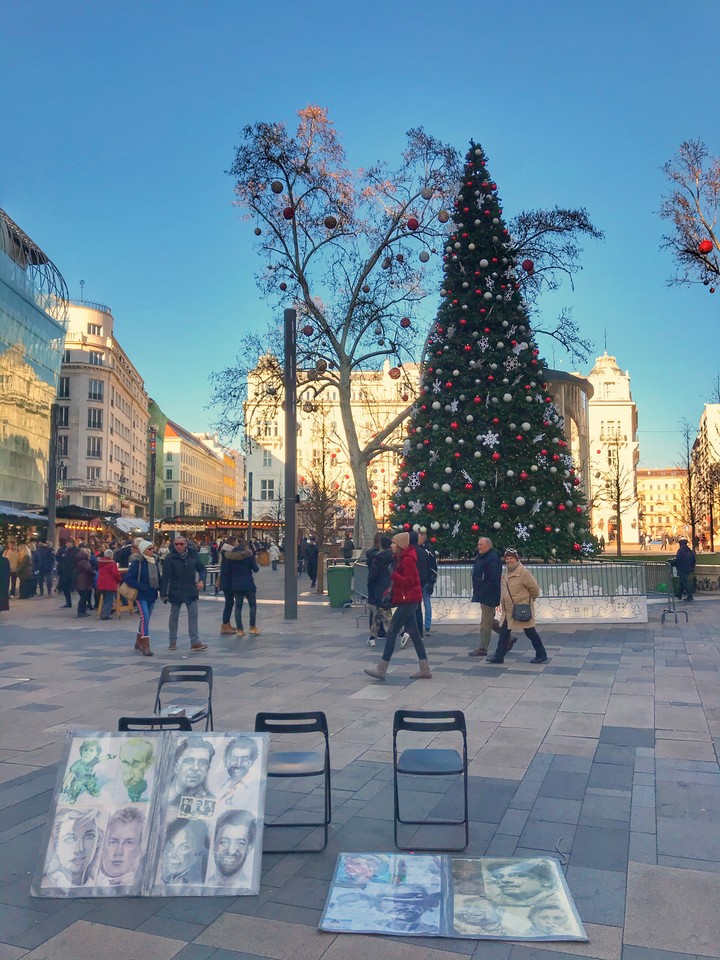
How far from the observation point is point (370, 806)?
5.38 meters

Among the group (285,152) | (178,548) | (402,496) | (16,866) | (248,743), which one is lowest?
(16,866)

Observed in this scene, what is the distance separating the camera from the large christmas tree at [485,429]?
1698 cm

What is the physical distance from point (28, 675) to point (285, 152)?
13952mm

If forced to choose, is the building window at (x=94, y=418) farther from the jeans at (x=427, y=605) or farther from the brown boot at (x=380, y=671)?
the brown boot at (x=380, y=671)

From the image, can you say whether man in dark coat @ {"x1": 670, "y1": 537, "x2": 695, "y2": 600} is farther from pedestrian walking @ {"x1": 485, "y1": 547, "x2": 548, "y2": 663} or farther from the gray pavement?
pedestrian walking @ {"x1": 485, "y1": 547, "x2": 548, "y2": 663}

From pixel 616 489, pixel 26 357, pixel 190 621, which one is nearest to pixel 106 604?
pixel 190 621

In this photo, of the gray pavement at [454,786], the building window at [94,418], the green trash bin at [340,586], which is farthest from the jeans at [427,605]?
the building window at [94,418]

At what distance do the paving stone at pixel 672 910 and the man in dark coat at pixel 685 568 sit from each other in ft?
59.5

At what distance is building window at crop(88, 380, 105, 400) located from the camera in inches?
3083

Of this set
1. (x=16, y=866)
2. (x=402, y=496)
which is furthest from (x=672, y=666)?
(x=16, y=866)

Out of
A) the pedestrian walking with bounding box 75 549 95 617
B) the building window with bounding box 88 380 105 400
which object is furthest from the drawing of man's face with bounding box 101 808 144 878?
the building window with bounding box 88 380 105 400

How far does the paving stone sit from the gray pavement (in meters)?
0.01

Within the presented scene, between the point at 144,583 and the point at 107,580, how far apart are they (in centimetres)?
630

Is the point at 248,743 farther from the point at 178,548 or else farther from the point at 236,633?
the point at 236,633
